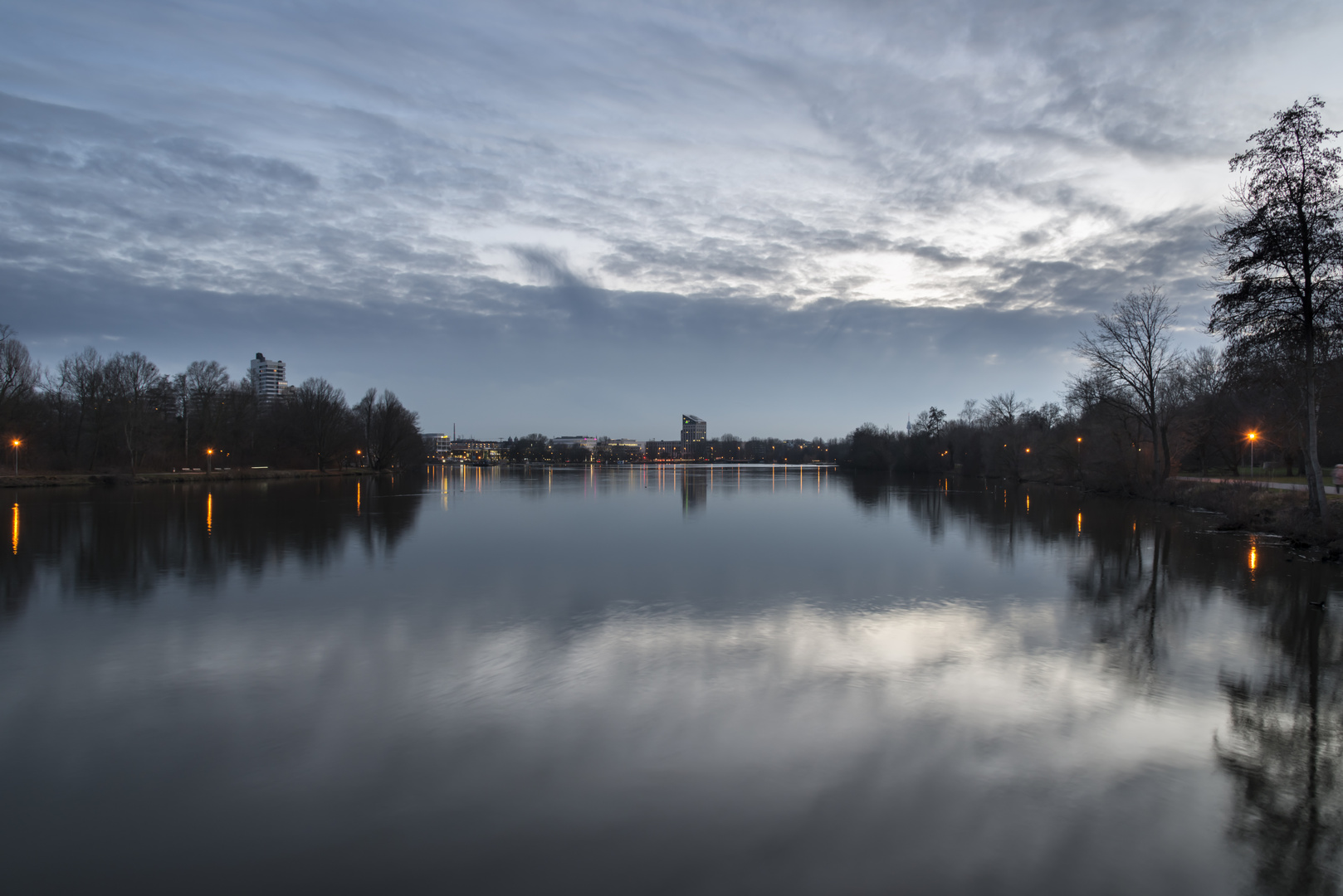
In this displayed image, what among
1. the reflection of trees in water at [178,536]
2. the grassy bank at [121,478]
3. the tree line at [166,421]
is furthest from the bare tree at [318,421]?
the reflection of trees in water at [178,536]

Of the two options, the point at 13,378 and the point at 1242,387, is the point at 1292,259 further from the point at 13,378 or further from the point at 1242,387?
the point at 13,378

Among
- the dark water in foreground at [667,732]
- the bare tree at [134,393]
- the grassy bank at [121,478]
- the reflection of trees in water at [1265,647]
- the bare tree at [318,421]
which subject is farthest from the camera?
the bare tree at [318,421]

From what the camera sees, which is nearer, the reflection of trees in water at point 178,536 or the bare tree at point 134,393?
the reflection of trees in water at point 178,536

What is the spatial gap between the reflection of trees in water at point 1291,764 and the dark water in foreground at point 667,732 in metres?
0.03

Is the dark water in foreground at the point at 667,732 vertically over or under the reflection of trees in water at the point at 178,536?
under

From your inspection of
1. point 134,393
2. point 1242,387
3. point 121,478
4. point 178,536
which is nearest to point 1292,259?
point 1242,387

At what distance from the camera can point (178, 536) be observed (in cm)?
1964

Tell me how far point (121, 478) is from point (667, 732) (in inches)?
2242

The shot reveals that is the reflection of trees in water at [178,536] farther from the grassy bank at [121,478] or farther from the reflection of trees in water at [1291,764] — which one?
the reflection of trees in water at [1291,764]

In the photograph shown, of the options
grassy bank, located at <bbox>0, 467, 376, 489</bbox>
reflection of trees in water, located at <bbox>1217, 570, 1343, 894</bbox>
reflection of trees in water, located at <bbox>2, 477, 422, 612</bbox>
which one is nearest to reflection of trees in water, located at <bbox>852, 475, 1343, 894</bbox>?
reflection of trees in water, located at <bbox>1217, 570, 1343, 894</bbox>

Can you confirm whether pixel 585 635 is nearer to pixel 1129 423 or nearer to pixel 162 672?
pixel 162 672

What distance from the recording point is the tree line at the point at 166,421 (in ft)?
173

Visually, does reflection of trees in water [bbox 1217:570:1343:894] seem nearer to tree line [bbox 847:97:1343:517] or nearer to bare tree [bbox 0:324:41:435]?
tree line [bbox 847:97:1343:517]

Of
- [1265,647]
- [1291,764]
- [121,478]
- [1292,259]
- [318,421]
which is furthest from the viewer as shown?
[318,421]
